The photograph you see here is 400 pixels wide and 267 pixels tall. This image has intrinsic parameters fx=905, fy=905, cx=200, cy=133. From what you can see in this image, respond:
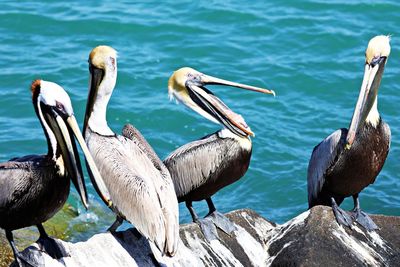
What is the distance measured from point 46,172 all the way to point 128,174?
607mm

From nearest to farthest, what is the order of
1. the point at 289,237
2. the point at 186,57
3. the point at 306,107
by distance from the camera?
the point at 289,237 → the point at 306,107 → the point at 186,57

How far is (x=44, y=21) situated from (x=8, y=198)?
820cm

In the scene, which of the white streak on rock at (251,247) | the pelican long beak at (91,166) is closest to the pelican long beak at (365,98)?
the white streak on rock at (251,247)

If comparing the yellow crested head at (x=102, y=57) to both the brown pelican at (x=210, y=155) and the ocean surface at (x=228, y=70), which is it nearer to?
the brown pelican at (x=210, y=155)

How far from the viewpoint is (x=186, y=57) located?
13539mm

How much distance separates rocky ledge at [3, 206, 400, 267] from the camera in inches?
252

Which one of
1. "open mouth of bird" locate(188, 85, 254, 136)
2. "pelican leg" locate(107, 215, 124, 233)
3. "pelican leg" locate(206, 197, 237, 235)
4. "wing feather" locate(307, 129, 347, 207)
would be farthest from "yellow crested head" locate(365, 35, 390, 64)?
"pelican leg" locate(107, 215, 124, 233)

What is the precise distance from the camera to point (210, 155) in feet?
25.1

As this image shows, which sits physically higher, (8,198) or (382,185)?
(8,198)

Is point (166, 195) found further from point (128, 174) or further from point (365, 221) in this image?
point (365, 221)

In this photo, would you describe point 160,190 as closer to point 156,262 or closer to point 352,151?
point 156,262

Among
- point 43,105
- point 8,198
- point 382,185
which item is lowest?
point 382,185

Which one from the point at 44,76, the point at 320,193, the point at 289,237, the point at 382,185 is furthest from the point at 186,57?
A: the point at 289,237

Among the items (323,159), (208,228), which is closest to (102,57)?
(208,228)
